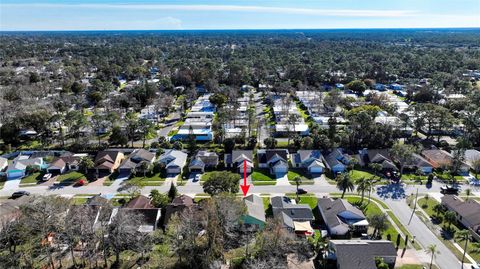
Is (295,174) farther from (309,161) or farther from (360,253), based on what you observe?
(360,253)

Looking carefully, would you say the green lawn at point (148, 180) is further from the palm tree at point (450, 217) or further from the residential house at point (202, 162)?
→ the palm tree at point (450, 217)

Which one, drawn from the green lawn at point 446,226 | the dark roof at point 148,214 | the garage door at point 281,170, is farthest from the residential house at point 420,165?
the dark roof at point 148,214

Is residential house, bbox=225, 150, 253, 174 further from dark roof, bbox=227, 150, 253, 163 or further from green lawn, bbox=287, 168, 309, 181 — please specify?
green lawn, bbox=287, 168, 309, 181

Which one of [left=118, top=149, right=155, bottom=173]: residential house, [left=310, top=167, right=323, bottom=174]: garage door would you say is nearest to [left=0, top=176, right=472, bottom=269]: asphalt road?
[left=310, top=167, right=323, bottom=174]: garage door

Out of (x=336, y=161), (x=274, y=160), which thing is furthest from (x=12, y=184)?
(x=336, y=161)

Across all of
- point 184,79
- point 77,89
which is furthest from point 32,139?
point 184,79

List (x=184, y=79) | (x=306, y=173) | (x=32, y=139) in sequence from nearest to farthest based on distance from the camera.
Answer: (x=306, y=173)
(x=32, y=139)
(x=184, y=79)

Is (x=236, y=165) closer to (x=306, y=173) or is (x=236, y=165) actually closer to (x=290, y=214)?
(x=306, y=173)
